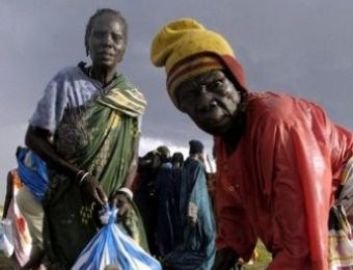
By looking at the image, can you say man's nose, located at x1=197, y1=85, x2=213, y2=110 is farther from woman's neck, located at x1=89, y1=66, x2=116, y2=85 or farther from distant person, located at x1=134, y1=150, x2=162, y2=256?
distant person, located at x1=134, y1=150, x2=162, y2=256

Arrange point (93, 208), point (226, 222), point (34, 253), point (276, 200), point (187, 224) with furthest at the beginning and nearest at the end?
point (187, 224)
point (34, 253)
point (93, 208)
point (226, 222)
point (276, 200)

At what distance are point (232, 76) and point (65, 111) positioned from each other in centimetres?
149

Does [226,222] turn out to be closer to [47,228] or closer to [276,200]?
[276,200]

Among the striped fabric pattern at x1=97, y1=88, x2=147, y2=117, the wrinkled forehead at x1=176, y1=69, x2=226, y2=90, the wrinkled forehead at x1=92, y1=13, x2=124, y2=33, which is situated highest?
the wrinkled forehead at x1=92, y1=13, x2=124, y2=33

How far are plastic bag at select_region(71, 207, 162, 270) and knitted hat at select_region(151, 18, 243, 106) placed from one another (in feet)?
4.14

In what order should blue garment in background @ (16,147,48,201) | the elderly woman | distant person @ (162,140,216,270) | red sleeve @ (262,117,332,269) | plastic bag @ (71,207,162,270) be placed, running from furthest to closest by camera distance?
distant person @ (162,140,216,270) → blue garment in background @ (16,147,48,201) → the elderly woman → plastic bag @ (71,207,162,270) → red sleeve @ (262,117,332,269)

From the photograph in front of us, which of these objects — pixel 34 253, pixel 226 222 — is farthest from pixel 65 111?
pixel 34 253

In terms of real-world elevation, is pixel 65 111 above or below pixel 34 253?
above

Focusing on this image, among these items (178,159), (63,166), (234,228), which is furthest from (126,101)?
(178,159)

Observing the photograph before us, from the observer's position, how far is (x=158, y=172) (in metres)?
8.15

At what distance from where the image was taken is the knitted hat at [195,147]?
9047 mm

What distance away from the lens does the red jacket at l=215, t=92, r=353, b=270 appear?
8.18ft

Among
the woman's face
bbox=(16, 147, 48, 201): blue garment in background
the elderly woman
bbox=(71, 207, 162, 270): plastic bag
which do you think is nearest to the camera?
bbox=(71, 207, 162, 270): plastic bag

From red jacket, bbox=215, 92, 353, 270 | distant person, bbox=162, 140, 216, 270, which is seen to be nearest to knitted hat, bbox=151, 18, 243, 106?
red jacket, bbox=215, 92, 353, 270
